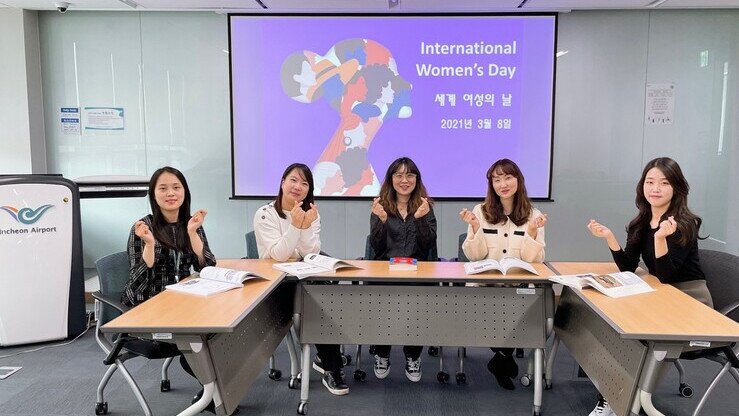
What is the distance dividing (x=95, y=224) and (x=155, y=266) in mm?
2771

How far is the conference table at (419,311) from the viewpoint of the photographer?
110 inches

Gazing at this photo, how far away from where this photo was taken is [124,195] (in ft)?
13.0

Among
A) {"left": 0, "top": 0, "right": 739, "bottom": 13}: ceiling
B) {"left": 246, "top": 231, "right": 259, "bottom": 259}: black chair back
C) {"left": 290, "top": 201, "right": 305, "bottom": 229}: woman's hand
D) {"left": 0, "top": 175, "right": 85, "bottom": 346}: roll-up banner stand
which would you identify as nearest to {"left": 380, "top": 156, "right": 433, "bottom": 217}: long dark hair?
{"left": 290, "top": 201, "right": 305, "bottom": 229}: woman's hand

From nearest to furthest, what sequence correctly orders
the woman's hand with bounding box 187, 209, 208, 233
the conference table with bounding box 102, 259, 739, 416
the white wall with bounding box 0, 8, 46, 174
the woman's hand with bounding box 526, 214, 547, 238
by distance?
the conference table with bounding box 102, 259, 739, 416, the woman's hand with bounding box 187, 209, 208, 233, the woman's hand with bounding box 526, 214, 547, 238, the white wall with bounding box 0, 8, 46, 174

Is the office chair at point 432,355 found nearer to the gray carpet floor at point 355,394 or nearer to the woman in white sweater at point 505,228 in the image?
the gray carpet floor at point 355,394

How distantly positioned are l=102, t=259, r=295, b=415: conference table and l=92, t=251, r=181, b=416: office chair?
311mm

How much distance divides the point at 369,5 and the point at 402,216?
2129mm

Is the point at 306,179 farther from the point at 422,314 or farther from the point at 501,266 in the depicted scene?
the point at 501,266

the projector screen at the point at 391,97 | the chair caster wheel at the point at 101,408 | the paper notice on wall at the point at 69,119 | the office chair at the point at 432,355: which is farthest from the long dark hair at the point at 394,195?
the paper notice on wall at the point at 69,119

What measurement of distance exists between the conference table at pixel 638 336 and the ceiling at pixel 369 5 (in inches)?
108

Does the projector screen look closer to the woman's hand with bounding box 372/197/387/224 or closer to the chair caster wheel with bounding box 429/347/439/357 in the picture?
the woman's hand with bounding box 372/197/387/224

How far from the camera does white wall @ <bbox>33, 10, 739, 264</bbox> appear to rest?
4695 mm

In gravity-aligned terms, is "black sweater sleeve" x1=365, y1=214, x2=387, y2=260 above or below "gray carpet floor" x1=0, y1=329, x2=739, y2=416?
above

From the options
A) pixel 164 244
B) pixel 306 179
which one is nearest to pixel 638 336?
pixel 306 179
